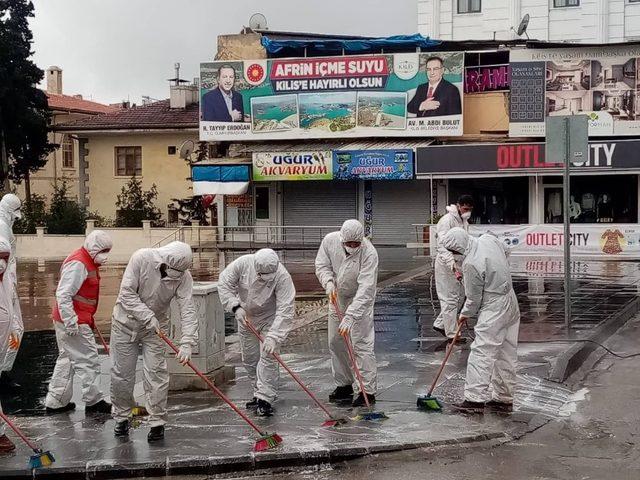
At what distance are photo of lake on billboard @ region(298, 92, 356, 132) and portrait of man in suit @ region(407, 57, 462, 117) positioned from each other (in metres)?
2.64

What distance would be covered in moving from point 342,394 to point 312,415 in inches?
29.1

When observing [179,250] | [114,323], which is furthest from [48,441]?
[179,250]

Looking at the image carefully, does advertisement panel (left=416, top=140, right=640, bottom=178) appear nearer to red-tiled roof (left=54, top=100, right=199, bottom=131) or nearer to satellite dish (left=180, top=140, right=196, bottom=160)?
satellite dish (left=180, top=140, right=196, bottom=160)

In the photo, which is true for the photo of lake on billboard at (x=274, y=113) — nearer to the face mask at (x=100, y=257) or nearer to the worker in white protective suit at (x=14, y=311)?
the worker in white protective suit at (x=14, y=311)

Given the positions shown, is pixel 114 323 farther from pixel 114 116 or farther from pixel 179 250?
pixel 114 116

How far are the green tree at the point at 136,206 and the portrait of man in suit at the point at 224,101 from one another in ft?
18.4

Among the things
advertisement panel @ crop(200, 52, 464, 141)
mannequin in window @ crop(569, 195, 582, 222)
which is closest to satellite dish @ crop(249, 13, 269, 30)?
advertisement panel @ crop(200, 52, 464, 141)

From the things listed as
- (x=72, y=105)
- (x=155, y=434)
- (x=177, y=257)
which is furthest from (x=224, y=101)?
(x=155, y=434)

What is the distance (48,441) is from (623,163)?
82.7ft

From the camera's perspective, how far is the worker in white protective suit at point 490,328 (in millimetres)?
8375

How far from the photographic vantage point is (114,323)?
7.93 metres

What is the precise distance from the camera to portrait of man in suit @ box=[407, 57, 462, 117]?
33250 mm

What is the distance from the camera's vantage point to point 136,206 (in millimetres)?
40250

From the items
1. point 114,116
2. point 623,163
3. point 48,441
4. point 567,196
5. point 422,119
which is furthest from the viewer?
point 114,116
